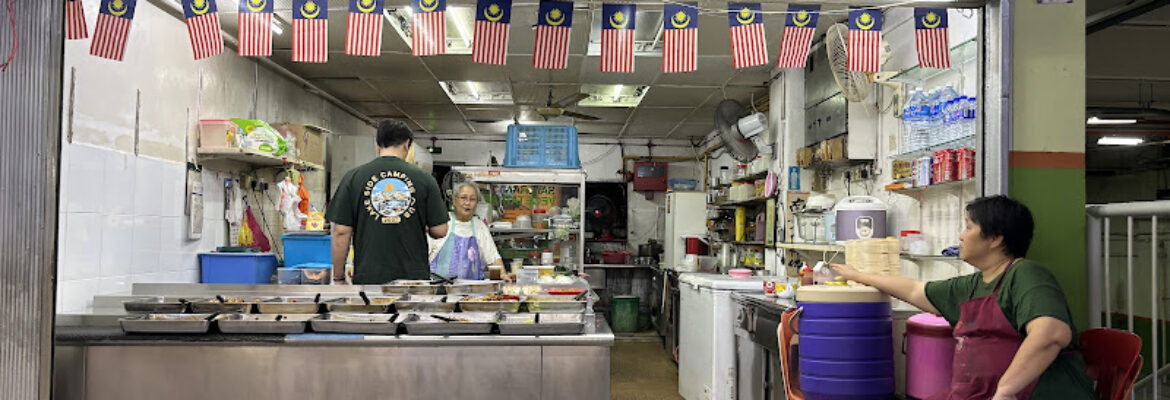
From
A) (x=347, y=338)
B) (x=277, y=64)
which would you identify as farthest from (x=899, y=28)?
(x=277, y=64)

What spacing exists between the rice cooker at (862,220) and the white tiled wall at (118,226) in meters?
4.61

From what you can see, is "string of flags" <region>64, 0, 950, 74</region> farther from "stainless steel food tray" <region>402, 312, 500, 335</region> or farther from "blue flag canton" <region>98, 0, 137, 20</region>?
"stainless steel food tray" <region>402, 312, 500, 335</region>

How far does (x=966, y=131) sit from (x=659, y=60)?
3.18 meters

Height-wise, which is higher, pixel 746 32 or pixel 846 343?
pixel 746 32

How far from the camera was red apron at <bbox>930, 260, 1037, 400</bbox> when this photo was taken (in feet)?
9.09

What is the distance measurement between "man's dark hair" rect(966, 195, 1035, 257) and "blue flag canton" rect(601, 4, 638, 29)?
1.77 m

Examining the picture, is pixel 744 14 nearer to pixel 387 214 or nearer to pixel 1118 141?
pixel 387 214

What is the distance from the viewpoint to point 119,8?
3.44 meters

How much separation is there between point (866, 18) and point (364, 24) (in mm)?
2441

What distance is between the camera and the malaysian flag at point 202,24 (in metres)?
3.45

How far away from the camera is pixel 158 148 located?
195 inches

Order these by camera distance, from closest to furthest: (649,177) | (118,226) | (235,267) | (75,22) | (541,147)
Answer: (75,22) → (118,226) → (235,267) → (541,147) → (649,177)

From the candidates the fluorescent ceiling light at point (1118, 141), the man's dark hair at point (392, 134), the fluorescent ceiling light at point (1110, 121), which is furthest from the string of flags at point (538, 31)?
the fluorescent ceiling light at point (1118, 141)

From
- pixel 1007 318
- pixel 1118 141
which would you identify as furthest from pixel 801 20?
pixel 1118 141
